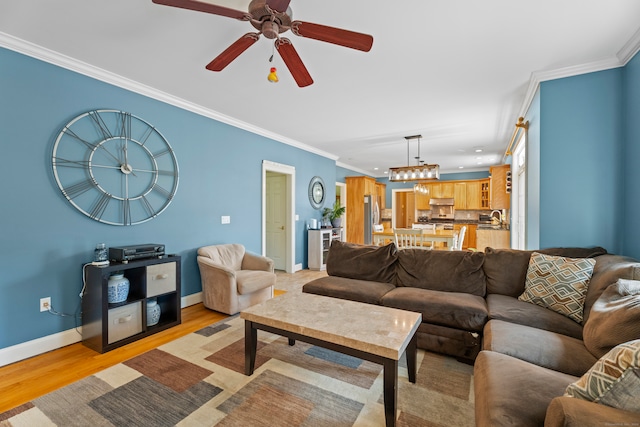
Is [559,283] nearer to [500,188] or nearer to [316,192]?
[500,188]

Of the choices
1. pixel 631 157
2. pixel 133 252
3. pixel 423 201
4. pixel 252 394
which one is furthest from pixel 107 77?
pixel 423 201

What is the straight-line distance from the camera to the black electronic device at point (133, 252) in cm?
267

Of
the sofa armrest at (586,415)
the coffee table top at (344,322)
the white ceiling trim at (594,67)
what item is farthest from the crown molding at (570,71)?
the sofa armrest at (586,415)

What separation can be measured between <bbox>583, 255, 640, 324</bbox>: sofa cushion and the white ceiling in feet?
5.65

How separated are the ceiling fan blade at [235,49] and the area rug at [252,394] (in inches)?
90.9

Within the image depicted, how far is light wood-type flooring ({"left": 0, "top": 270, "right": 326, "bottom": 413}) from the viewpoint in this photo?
192 cm

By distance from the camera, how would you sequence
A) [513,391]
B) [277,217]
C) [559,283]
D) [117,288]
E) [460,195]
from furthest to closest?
[460,195] → [277,217] → [117,288] → [559,283] → [513,391]

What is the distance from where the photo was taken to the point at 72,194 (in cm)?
261

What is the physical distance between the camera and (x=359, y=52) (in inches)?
93.6

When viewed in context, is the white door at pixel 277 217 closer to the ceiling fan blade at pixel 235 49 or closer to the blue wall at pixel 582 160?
the ceiling fan blade at pixel 235 49

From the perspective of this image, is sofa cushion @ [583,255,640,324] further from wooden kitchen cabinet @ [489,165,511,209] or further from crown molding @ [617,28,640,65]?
wooden kitchen cabinet @ [489,165,511,209]

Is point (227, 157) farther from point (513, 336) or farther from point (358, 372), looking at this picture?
point (513, 336)

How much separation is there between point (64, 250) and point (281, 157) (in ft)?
11.2

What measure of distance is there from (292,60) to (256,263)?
2.74m
